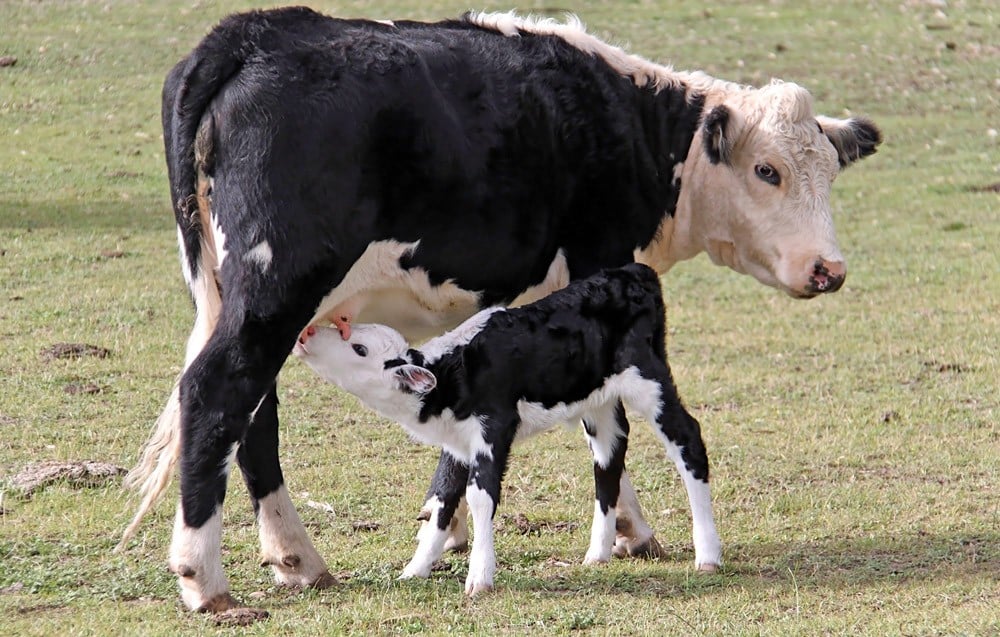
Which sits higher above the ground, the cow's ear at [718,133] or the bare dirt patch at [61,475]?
the cow's ear at [718,133]

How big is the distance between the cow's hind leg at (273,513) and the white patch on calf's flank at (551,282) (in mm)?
1340

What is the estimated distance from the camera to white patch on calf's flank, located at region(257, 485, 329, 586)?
6.50m

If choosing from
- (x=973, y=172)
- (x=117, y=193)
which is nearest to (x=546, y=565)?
(x=117, y=193)

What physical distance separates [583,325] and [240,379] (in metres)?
1.54

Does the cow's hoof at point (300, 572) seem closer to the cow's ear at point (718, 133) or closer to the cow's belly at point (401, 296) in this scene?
the cow's belly at point (401, 296)

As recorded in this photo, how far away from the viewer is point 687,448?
677cm

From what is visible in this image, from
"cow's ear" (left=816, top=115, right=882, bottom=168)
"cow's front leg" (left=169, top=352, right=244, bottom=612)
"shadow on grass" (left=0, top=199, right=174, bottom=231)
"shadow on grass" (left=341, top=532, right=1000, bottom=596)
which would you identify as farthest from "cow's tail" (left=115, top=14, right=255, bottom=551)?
"shadow on grass" (left=0, top=199, right=174, bottom=231)

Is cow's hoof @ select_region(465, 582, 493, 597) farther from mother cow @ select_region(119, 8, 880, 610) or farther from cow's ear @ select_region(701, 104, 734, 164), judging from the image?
cow's ear @ select_region(701, 104, 734, 164)

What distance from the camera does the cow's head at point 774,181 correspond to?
752 centimetres

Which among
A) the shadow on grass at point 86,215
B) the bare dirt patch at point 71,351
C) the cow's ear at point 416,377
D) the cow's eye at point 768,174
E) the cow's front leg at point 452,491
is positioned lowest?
the shadow on grass at point 86,215

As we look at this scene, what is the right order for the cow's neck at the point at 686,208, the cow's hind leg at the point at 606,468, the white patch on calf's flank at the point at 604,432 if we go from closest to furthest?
the cow's hind leg at the point at 606,468 → the white patch on calf's flank at the point at 604,432 → the cow's neck at the point at 686,208

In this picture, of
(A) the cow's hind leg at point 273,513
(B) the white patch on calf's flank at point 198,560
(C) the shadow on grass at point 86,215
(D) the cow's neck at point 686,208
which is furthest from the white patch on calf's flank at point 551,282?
(C) the shadow on grass at point 86,215

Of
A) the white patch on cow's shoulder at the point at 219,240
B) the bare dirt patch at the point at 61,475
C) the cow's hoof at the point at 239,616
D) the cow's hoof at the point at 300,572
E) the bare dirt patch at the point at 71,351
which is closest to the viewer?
the cow's hoof at the point at 239,616

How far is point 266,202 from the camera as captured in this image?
5945 millimetres
